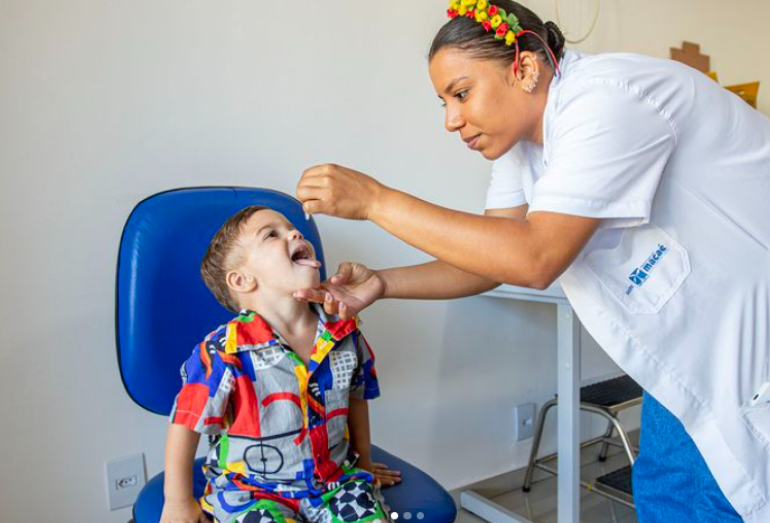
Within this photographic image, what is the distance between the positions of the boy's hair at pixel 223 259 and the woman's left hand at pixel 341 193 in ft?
1.26

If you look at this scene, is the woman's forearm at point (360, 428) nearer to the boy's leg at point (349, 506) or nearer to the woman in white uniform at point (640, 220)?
the boy's leg at point (349, 506)

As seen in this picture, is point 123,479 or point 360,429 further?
point 123,479

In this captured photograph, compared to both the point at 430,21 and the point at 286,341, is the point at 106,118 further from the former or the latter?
the point at 430,21

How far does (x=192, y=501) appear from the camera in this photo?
107 cm

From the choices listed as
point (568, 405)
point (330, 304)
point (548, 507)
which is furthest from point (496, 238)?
point (548, 507)

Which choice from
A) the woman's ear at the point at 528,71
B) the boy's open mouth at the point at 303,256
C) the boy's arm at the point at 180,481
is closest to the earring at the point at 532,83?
the woman's ear at the point at 528,71

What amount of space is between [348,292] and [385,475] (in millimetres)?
342

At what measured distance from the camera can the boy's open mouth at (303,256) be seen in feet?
4.00

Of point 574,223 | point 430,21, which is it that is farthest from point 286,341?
point 430,21

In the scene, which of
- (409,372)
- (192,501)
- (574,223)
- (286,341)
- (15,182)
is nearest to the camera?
(574,223)

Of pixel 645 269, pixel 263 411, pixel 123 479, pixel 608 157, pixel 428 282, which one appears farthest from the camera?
pixel 123 479

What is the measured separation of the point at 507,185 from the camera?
4.10ft

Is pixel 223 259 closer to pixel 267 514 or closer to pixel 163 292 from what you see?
pixel 163 292

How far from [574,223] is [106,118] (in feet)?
3.58
